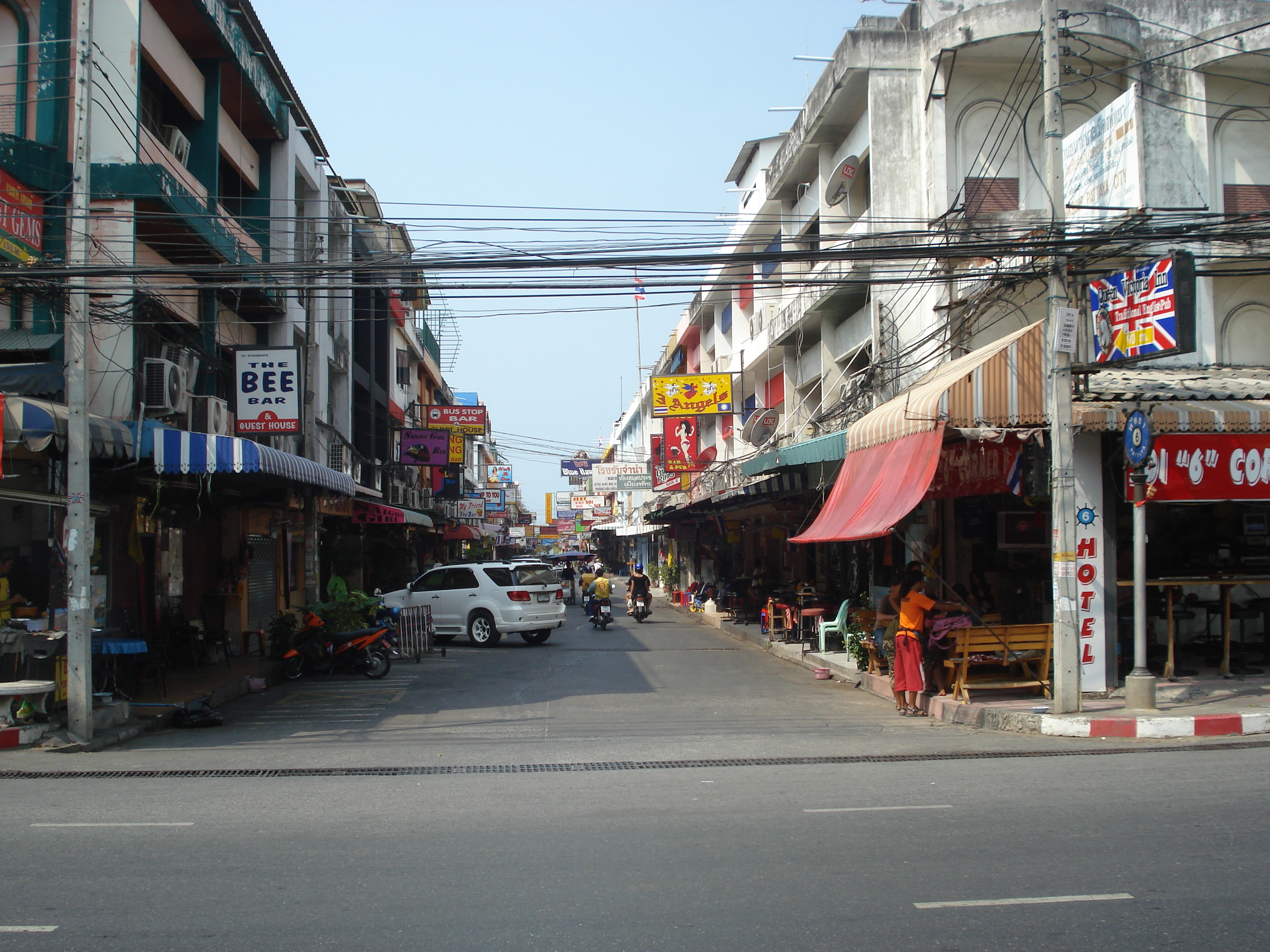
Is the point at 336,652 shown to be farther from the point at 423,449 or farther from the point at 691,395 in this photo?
the point at 423,449

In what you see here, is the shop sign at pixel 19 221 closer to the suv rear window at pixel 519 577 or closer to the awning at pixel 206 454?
the awning at pixel 206 454

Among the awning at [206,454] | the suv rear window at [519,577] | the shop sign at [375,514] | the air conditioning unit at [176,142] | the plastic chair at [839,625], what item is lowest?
the plastic chair at [839,625]

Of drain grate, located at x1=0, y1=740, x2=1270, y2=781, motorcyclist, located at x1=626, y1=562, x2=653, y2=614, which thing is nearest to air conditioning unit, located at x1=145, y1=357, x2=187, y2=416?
drain grate, located at x1=0, y1=740, x2=1270, y2=781

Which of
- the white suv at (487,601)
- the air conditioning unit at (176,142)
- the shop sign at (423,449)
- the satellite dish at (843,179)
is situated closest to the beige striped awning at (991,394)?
the satellite dish at (843,179)

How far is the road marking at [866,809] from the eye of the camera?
7.23 m

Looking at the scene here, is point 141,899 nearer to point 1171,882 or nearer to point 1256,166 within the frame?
point 1171,882

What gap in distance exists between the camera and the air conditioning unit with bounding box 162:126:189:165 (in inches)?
699

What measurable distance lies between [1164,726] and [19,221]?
598 inches

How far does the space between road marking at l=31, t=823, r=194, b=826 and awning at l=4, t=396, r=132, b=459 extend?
4831mm

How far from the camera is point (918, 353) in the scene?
756 inches

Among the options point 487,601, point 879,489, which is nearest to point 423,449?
point 487,601

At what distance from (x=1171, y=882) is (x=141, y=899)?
220 inches

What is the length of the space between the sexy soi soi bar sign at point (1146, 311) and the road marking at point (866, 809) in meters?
5.61

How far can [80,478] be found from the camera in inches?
436
